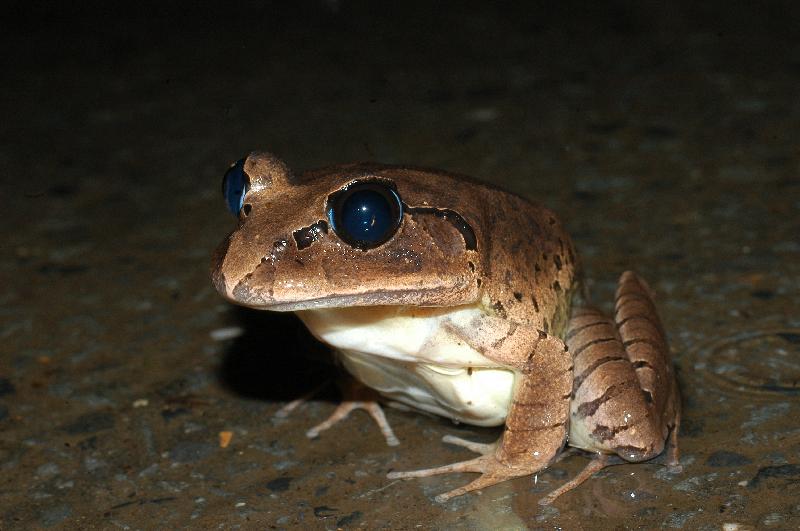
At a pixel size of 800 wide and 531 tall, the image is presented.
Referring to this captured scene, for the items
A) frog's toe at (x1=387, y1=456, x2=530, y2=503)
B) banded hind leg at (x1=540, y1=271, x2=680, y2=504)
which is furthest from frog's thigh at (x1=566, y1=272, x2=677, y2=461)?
frog's toe at (x1=387, y1=456, x2=530, y2=503)

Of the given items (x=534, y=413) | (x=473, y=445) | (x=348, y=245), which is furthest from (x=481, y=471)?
(x=348, y=245)

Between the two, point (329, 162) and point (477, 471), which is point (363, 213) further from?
point (329, 162)

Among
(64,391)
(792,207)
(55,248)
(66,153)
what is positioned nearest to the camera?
(64,391)

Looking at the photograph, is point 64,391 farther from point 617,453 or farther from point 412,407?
point 617,453

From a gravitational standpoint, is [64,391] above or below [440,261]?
below

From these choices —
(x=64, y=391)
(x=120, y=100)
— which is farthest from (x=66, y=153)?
(x=64, y=391)

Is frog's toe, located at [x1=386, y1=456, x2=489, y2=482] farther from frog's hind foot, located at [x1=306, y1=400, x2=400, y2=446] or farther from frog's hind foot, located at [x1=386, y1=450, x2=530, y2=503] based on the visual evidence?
frog's hind foot, located at [x1=306, y1=400, x2=400, y2=446]
